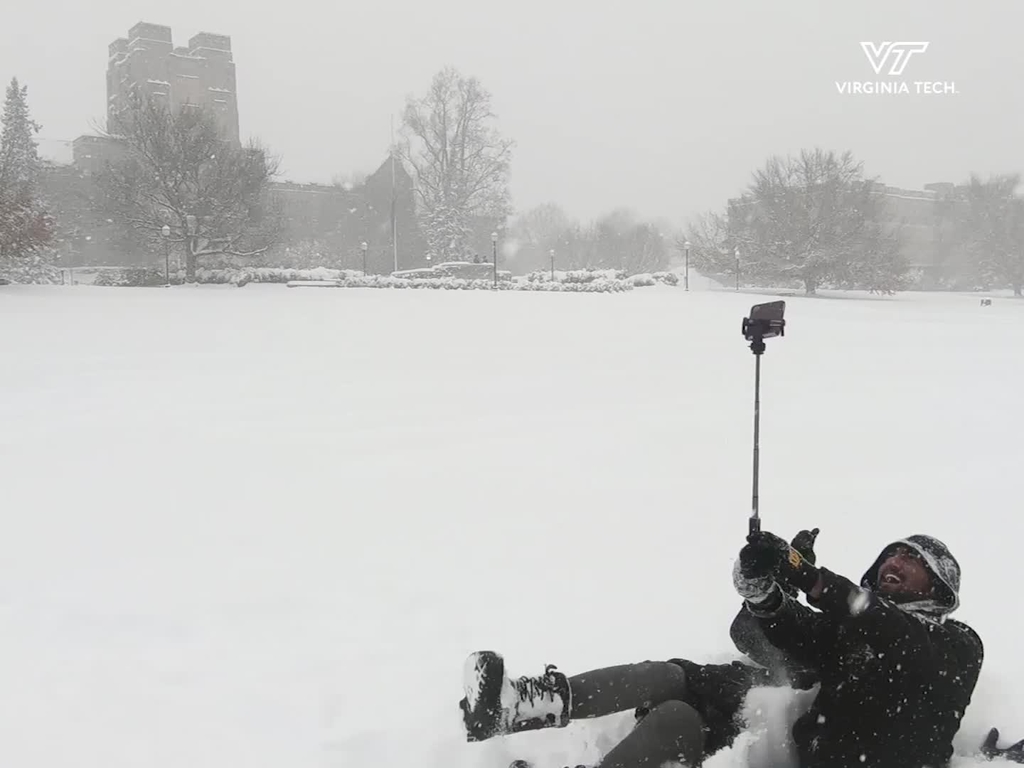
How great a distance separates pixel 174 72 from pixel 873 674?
65.3m

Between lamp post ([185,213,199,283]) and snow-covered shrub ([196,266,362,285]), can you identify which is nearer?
snow-covered shrub ([196,266,362,285])

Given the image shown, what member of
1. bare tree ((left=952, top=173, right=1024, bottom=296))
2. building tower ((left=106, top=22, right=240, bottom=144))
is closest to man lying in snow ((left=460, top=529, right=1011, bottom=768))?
bare tree ((left=952, top=173, right=1024, bottom=296))

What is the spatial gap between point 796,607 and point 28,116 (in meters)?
46.9

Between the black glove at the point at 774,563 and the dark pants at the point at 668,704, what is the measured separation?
45 centimetres

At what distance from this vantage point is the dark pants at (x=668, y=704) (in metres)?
2.10

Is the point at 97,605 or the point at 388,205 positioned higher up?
the point at 388,205

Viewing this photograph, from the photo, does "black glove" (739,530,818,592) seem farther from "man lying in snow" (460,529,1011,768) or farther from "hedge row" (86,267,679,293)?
"hedge row" (86,267,679,293)

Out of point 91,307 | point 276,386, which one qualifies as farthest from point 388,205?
point 276,386

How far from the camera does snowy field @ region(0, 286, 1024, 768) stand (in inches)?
114

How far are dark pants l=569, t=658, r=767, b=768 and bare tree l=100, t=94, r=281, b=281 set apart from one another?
93.8ft

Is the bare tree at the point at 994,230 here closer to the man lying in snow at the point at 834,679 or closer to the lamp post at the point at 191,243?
the lamp post at the point at 191,243

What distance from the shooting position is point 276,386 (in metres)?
9.72

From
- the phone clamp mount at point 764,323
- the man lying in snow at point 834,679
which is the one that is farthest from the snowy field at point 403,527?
the phone clamp mount at point 764,323

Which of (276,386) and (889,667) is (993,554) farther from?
(276,386)
